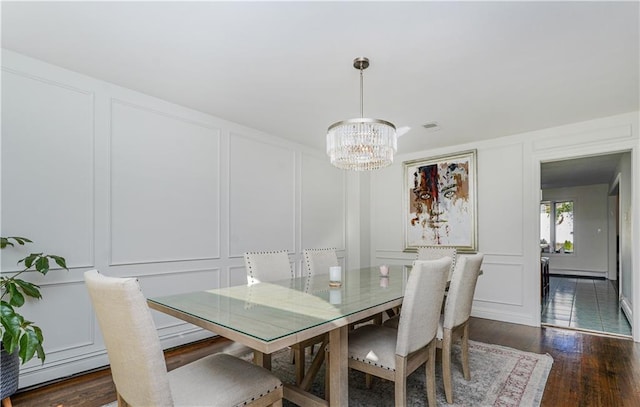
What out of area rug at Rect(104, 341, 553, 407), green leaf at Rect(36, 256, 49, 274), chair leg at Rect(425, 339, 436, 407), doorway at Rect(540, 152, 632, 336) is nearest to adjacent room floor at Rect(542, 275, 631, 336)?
doorway at Rect(540, 152, 632, 336)

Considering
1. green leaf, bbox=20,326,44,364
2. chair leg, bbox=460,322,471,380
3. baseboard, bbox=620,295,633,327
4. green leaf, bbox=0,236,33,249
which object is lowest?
baseboard, bbox=620,295,633,327

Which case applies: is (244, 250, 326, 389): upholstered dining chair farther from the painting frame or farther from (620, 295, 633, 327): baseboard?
(620, 295, 633, 327): baseboard

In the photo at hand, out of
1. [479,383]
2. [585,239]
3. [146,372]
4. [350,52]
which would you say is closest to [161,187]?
[350,52]

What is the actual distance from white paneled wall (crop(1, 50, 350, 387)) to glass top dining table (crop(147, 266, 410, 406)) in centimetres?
126

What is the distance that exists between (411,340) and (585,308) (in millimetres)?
4666

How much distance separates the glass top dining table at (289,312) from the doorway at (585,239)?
4.18 metres

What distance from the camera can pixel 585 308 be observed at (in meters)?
4.84

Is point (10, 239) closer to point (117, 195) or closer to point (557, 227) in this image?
point (117, 195)

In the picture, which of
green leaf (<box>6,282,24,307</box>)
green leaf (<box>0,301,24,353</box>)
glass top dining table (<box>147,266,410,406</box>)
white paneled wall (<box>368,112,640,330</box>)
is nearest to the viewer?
glass top dining table (<box>147,266,410,406</box>)

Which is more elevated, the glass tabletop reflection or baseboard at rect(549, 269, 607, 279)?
the glass tabletop reflection

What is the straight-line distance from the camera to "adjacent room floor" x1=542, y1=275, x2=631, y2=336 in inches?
155

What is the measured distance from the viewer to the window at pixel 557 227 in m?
8.80

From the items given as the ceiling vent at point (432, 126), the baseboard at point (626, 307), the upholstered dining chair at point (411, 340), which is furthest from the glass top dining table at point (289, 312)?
the baseboard at point (626, 307)

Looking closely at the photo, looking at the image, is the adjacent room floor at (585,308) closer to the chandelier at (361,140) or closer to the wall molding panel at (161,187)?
the chandelier at (361,140)
